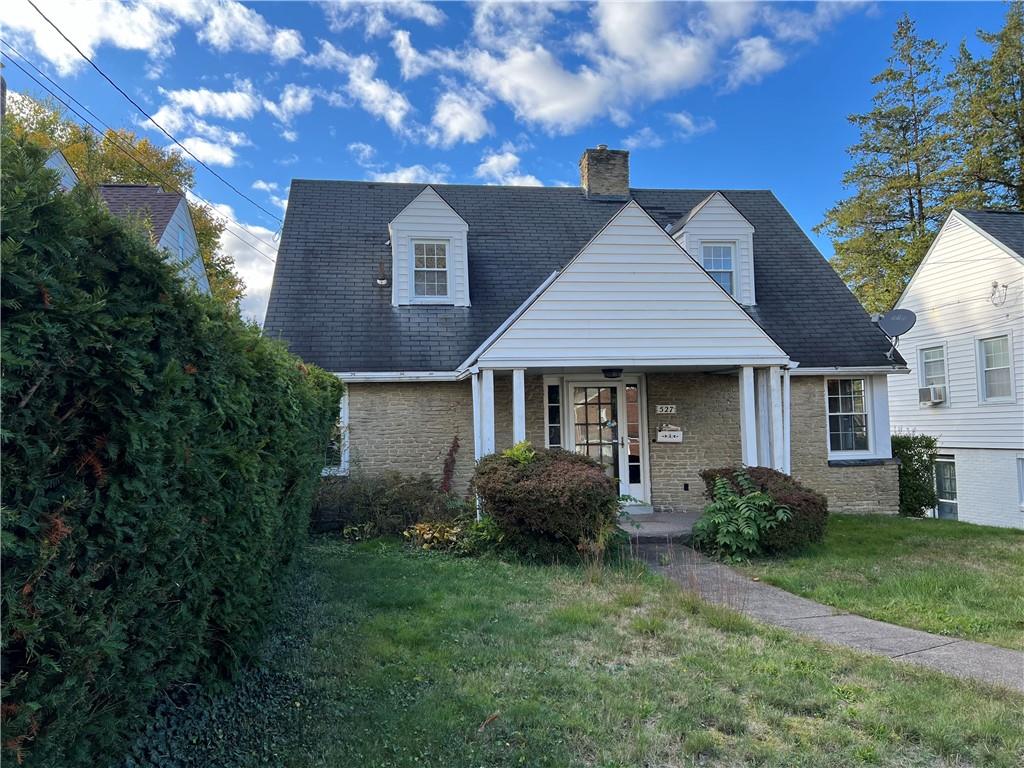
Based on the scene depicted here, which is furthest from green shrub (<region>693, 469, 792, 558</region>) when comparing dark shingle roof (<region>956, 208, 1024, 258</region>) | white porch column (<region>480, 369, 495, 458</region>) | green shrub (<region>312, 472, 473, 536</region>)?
dark shingle roof (<region>956, 208, 1024, 258</region>)

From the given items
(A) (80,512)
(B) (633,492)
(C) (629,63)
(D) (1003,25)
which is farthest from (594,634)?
(D) (1003,25)

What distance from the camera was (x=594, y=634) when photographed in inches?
188

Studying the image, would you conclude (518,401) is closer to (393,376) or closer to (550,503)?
(550,503)

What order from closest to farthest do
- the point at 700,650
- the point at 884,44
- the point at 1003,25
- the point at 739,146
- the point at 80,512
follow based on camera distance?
1. the point at 80,512
2. the point at 700,650
3. the point at 739,146
4. the point at 1003,25
5. the point at 884,44

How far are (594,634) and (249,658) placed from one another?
2533mm

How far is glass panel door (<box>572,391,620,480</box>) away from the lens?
11438 millimetres

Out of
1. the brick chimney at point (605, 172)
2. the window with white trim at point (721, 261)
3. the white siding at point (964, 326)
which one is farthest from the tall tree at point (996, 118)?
the window with white trim at point (721, 261)

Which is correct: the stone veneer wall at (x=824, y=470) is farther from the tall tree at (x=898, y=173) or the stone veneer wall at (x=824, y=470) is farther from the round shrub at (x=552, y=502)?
the tall tree at (x=898, y=173)

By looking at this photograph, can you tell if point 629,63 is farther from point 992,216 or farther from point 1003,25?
point 1003,25

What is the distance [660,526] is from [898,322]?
22.3 feet

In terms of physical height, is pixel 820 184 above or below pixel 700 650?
above

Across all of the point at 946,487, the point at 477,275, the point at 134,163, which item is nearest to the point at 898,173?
the point at 946,487

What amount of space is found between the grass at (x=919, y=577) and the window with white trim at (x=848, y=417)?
208cm

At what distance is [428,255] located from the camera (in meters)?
12.2
